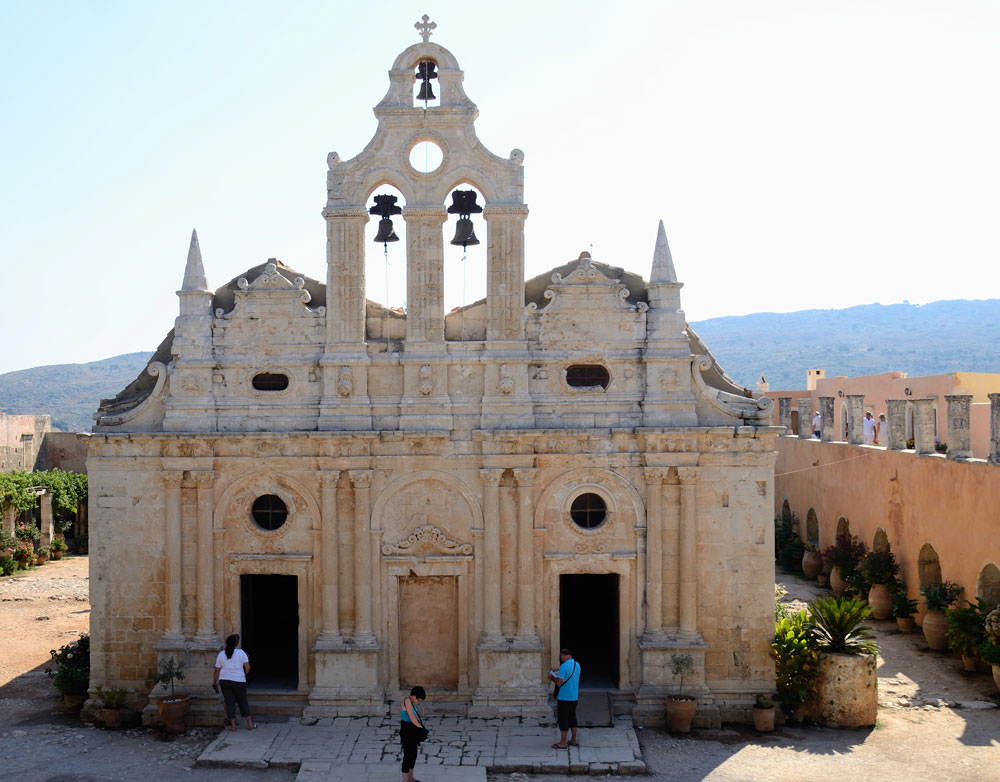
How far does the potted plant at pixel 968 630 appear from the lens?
18484mm

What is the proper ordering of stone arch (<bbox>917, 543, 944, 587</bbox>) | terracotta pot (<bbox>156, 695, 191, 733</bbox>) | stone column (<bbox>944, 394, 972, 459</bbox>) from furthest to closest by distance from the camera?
stone arch (<bbox>917, 543, 944, 587</bbox>), stone column (<bbox>944, 394, 972, 459</bbox>), terracotta pot (<bbox>156, 695, 191, 733</bbox>)

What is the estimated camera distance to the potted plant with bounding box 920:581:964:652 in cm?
2038

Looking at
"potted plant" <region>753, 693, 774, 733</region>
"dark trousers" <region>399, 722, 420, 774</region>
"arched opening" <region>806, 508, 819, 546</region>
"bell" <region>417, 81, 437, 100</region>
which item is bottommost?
"potted plant" <region>753, 693, 774, 733</region>

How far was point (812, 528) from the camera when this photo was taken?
3139 centimetres

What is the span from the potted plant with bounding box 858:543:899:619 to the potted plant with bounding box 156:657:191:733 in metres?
16.6

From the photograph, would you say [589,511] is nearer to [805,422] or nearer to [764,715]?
[764,715]

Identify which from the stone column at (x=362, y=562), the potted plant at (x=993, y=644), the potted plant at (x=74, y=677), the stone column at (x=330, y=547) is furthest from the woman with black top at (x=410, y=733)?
the potted plant at (x=993, y=644)

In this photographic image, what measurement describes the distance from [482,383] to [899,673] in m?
10.8

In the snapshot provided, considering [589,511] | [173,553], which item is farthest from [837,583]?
[173,553]

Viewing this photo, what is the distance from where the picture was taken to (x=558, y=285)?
16.6m

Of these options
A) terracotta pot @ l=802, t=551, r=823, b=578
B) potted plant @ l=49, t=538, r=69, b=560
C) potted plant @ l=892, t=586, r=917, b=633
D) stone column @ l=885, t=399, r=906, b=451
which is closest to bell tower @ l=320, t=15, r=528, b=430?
potted plant @ l=892, t=586, r=917, b=633

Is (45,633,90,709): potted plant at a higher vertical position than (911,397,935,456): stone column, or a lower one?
lower

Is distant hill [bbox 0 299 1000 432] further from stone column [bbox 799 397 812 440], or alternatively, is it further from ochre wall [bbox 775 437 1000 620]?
ochre wall [bbox 775 437 1000 620]

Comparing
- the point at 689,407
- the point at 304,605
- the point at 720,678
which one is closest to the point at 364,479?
the point at 304,605
